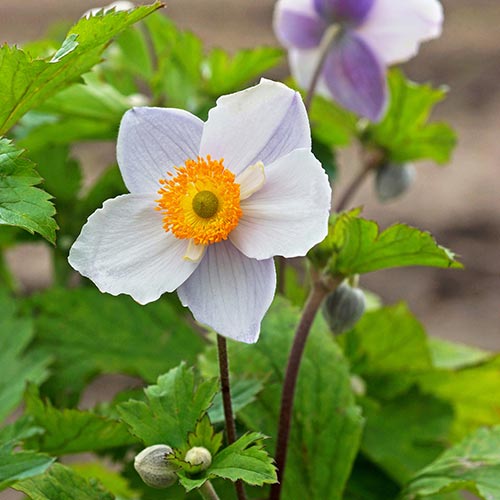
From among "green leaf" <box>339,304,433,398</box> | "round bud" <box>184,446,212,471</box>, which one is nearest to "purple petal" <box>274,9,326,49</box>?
"green leaf" <box>339,304,433,398</box>

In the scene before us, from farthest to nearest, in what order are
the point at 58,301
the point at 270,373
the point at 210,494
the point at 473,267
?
the point at 473,267 < the point at 58,301 < the point at 270,373 < the point at 210,494

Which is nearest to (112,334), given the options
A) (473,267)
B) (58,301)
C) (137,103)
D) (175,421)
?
(58,301)

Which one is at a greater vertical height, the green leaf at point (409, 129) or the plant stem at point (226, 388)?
the plant stem at point (226, 388)

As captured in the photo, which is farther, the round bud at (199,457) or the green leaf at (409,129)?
the green leaf at (409,129)

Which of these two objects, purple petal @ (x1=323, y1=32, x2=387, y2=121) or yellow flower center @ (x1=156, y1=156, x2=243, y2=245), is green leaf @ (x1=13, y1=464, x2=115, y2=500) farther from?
purple petal @ (x1=323, y1=32, x2=387, y2=121)

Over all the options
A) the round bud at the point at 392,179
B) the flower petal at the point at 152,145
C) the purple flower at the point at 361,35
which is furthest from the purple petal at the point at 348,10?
the flower petal at the point at 152,145

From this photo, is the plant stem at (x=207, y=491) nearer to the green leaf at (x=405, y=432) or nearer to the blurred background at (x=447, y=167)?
the green leaf at (x=405, y=432)

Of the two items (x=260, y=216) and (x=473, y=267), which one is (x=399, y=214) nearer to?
(x=473, y=267)
